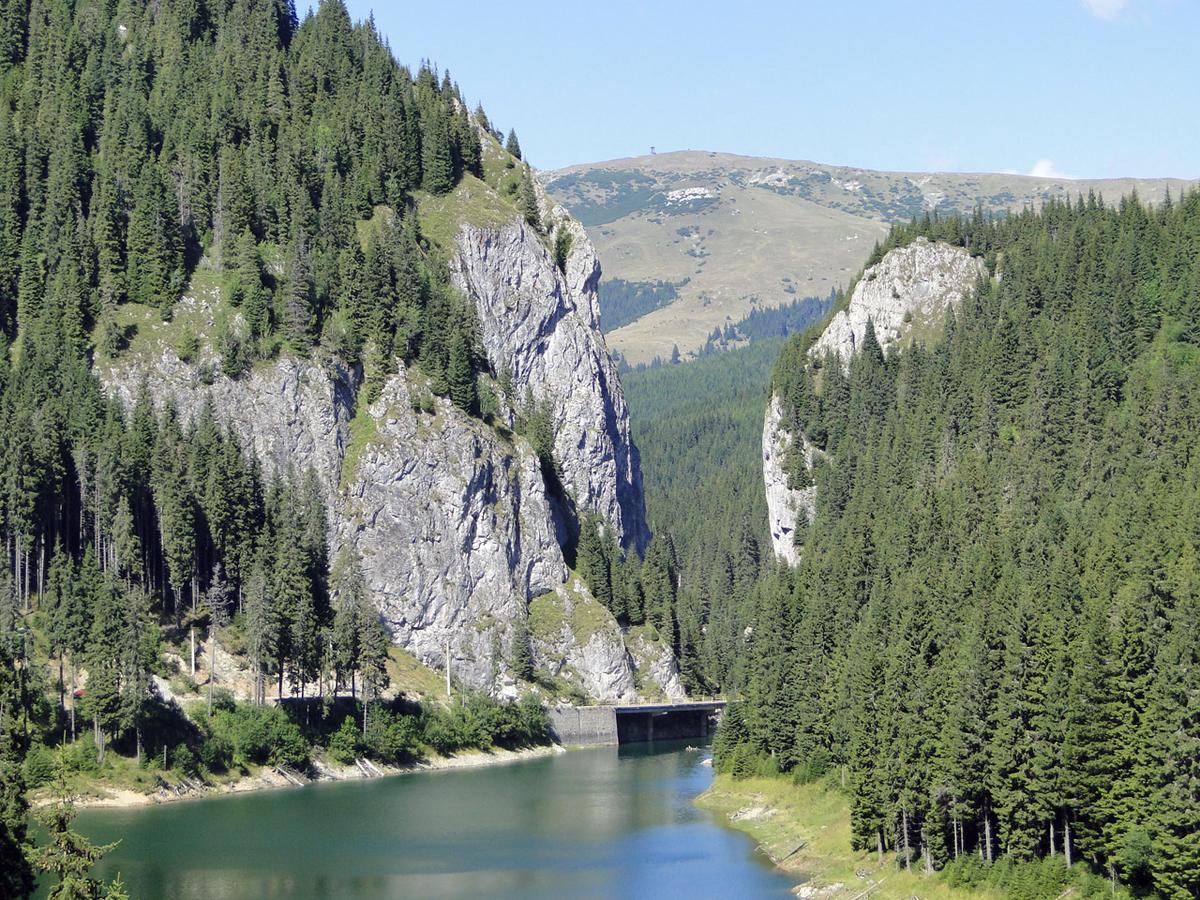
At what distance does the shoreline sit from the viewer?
5389 inches

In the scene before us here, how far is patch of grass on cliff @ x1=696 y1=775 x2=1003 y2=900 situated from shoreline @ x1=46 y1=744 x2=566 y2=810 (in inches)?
1455

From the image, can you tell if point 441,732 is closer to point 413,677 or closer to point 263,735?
point 413,677

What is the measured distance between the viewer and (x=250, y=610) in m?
164

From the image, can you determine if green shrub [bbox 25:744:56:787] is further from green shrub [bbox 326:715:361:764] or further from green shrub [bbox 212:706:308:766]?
green shrub [bbox 326:715:361:764]

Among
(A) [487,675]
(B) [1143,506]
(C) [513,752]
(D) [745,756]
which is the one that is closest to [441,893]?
(D) [745,756]

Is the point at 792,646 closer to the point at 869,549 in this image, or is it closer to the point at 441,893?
the point at 869,549

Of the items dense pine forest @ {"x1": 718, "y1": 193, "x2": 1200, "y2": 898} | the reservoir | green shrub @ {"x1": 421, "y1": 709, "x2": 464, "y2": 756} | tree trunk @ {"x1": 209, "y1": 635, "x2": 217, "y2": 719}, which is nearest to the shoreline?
green shrub @ {"x1": 421, "y1": 709, "x2": 464, "y2": 756}

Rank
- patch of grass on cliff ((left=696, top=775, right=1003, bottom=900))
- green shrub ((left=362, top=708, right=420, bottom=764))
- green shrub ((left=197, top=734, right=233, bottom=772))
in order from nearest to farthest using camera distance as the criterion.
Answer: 1. patch of grass on cliff ((left=696, top=775, right=1003, bottom=900))
2. green shrub ((left=197, top=734, right=233, bottom=772))
3. green shrub ((left=362, top=708, right=420, bottom=764))

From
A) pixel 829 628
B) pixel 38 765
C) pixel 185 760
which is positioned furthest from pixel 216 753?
pixel 829 628

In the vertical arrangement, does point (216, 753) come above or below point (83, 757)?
below

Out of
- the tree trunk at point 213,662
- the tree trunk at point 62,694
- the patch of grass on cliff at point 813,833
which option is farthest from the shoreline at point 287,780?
the patch of grass on cliff at point 813,833

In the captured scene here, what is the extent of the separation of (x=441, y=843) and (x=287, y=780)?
1466 inches

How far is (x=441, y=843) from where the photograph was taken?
123 metres

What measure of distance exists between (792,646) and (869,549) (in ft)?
58.0
